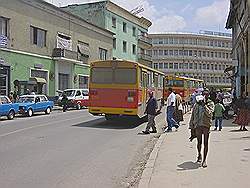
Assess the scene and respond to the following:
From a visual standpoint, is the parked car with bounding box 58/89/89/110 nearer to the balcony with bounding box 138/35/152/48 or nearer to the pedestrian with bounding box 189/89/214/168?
the pedestrian with bounding box 189/89/214/168

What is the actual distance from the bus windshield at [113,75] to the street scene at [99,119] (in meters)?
0.05

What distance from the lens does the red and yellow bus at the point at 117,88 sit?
19.7m

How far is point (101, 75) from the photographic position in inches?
799

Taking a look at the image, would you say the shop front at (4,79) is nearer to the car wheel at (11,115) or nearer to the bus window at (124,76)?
the car wheel at (11,115)

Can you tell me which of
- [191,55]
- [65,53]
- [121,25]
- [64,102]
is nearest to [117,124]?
[64,102]

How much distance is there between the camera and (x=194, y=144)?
1341cm

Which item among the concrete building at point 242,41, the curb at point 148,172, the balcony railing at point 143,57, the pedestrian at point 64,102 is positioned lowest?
the curb at point 148,172

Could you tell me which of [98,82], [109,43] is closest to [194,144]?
[98,82]

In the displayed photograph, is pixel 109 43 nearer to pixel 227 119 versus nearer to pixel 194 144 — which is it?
pixel 227 119

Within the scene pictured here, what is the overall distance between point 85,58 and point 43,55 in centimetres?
1085

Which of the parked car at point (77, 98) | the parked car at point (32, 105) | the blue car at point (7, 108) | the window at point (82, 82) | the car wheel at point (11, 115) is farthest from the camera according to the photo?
the window at point (82, 82)

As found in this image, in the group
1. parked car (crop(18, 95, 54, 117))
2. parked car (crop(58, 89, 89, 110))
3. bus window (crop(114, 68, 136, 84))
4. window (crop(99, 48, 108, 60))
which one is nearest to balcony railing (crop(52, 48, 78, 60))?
parked car (crop(58, 89, 89, 110))

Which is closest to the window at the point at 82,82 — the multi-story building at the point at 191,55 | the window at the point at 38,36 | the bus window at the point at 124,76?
the window at the point at 38,36

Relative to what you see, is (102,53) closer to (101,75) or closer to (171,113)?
(101,75)
